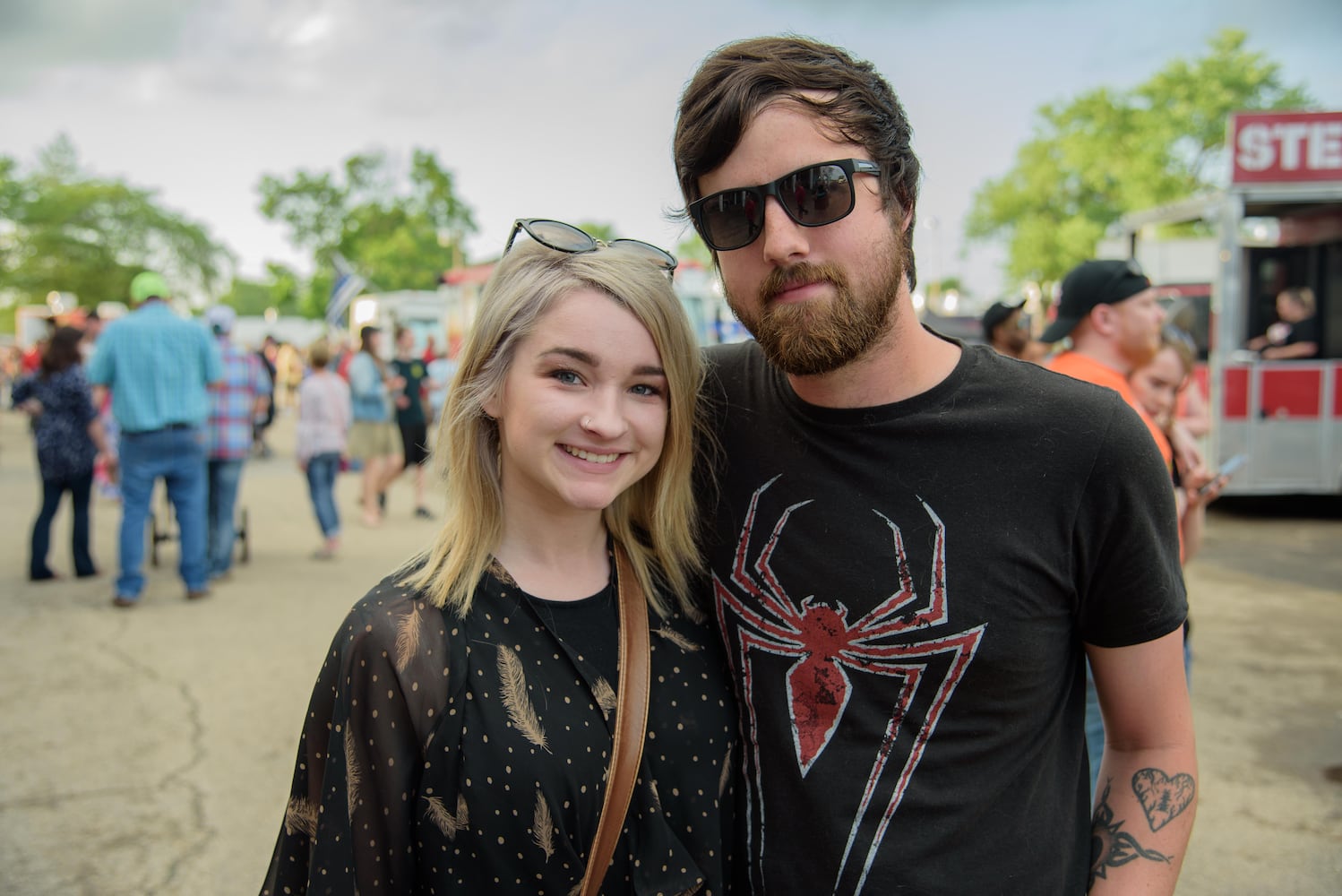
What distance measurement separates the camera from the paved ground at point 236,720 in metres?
3.57

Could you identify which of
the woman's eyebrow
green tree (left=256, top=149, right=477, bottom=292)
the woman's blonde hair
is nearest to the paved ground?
the woman's blonde hair

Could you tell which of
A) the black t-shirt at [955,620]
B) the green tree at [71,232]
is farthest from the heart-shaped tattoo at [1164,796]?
the green tree at [71,232]

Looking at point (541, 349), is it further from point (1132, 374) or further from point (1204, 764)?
point (1204, 764)

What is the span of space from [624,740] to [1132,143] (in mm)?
40916

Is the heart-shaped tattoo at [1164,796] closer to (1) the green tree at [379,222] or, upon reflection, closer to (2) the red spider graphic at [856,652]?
(2) the red spider graphic at [856,652]

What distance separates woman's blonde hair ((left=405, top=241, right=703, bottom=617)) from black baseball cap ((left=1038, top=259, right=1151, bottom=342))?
2.53m

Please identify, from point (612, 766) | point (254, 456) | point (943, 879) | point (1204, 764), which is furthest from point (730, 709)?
point (254, 456)

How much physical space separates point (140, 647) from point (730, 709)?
5.23 meters

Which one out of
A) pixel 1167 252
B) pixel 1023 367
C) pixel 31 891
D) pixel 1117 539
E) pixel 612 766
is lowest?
pixel 31 891

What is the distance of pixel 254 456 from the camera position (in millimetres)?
16531

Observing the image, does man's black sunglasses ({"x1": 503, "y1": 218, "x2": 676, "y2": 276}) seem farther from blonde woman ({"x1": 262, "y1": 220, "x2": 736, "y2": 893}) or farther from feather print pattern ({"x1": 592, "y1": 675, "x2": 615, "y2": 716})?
feather print pattern ({"x1": 592, "y1": 675, "x2": 615, "y2": 716})

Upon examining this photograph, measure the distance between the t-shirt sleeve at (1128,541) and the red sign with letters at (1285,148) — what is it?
955 cm

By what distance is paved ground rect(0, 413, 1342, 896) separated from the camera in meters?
3.57

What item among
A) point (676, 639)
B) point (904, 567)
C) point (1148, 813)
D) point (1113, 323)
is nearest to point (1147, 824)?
point (1148, 813)
